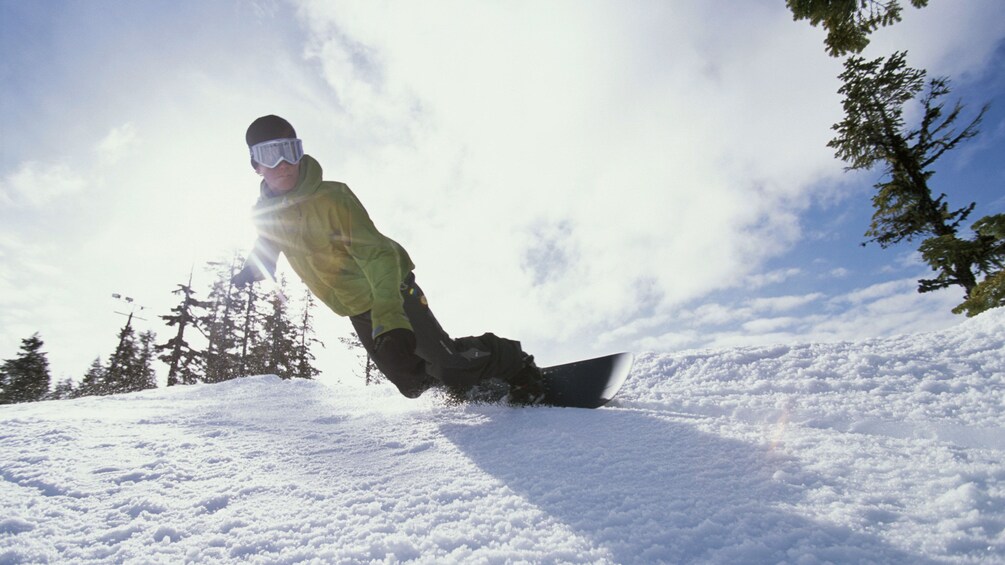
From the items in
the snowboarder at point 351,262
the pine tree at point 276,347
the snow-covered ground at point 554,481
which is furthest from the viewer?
the pine tree at point 276,347

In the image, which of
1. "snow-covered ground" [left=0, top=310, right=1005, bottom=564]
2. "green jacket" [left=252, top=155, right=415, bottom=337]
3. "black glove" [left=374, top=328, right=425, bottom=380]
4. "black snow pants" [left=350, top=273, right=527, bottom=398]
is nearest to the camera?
"snow-covered ground" [left=0, top=310, right=1005, bottom=564]

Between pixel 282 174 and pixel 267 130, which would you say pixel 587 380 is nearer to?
pixel 282 174

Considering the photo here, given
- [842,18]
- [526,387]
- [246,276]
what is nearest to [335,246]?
[246,276]

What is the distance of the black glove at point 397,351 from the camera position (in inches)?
110

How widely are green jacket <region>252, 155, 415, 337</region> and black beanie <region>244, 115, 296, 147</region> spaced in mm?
244

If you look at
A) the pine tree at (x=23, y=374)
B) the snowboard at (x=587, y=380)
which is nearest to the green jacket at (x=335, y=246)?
the snowboard at (x=587, y=380)

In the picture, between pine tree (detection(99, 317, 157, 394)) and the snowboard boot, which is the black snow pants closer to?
the snowboard boot

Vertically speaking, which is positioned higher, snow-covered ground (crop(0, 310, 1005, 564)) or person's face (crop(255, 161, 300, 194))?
person's face (crop(255, 161, 300, 194))

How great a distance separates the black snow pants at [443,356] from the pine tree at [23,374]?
41.8m

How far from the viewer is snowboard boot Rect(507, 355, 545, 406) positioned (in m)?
3.31

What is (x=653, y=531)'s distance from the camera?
4.06ft

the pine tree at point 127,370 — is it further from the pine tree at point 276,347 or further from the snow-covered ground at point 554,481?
the snow-covered ground at point 554,481

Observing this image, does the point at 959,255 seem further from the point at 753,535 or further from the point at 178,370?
the point at 178,370

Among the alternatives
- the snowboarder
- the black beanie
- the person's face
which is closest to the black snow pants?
the snowboarder
